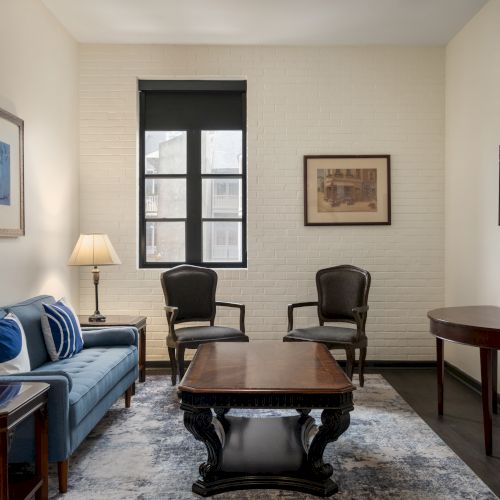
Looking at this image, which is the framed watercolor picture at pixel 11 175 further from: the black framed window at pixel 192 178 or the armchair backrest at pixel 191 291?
the black framed window at pixel 192 178

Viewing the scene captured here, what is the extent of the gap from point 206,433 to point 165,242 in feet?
10.3

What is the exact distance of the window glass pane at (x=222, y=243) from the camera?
575 cm

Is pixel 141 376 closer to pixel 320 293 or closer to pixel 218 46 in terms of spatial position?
pixel 320 293

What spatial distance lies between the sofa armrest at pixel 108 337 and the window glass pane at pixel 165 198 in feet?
5.96

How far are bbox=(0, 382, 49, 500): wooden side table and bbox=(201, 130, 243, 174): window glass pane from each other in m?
3.52

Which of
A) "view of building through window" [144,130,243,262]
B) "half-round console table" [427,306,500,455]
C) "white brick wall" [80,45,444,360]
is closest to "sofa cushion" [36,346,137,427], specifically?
"white brick wall" [80,45,444,360]

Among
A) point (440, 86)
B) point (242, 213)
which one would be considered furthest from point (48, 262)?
point (440, 86)

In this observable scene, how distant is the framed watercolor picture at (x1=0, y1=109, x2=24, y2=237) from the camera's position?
3729mm

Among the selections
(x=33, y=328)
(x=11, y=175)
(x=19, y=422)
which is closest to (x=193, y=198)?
(x=11, y=175)

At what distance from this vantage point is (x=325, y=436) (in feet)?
9.32

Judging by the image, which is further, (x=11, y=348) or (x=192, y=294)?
(x=192, y=294)

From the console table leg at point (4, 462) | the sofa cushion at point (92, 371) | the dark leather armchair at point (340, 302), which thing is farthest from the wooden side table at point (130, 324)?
the console table leg at point (4, 462)

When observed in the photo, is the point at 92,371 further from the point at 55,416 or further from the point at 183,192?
the point at 183,192

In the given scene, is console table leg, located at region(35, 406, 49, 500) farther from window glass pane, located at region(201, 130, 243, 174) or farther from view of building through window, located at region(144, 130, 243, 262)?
window glass pane, located at region(201, 130, 243, 174)
